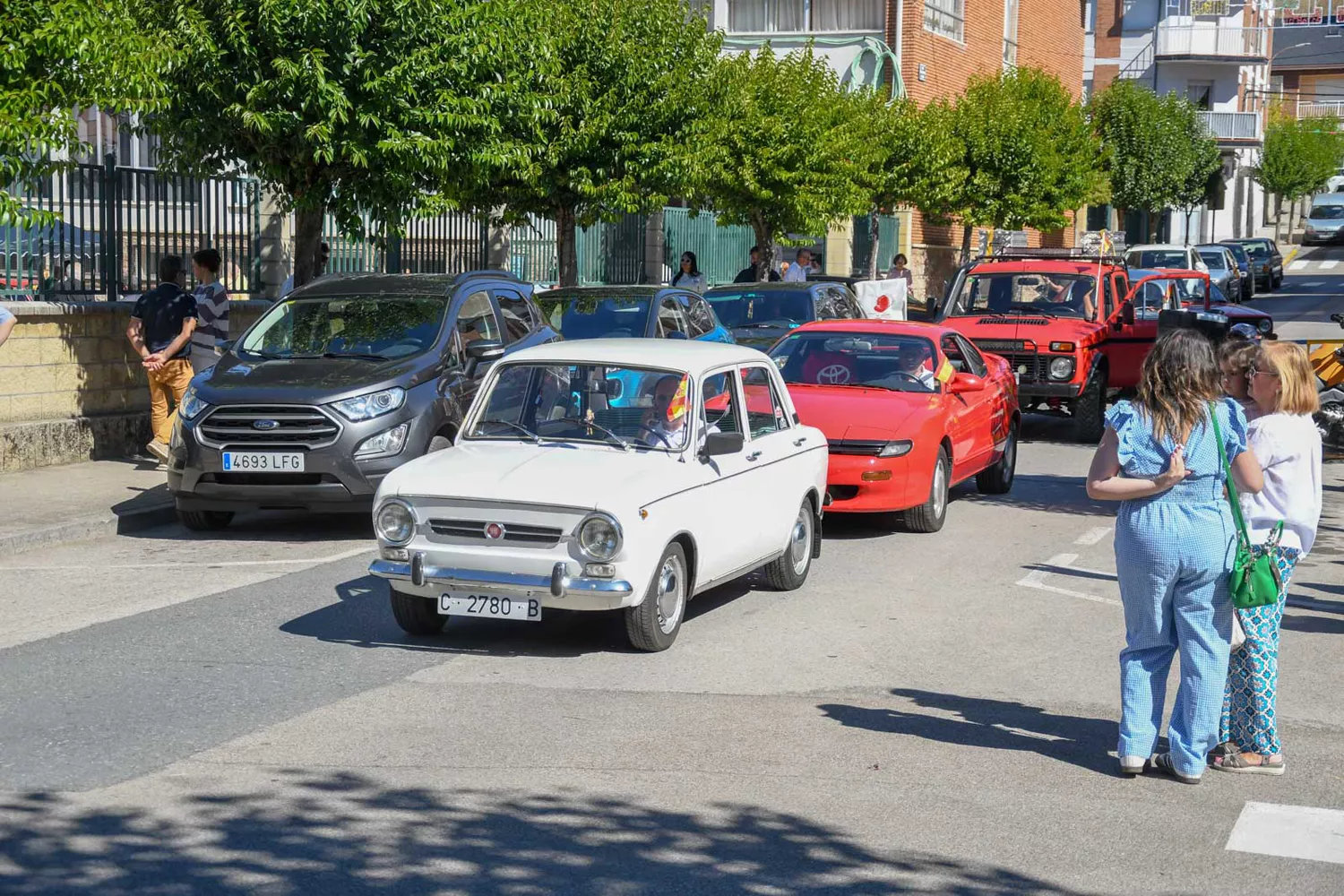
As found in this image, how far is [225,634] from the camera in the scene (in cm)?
879

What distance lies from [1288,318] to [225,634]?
1586 inches

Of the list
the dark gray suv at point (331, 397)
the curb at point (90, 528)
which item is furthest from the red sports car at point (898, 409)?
the curb at point (90, 528)

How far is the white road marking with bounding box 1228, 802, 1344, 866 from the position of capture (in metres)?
5.68

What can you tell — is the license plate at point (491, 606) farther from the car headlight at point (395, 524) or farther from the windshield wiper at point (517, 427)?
the windshield wiper at point (517, 427)

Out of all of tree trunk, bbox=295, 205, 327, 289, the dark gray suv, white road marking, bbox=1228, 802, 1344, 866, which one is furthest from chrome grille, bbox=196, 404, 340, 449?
white road marking, bbox=1228, 802, 1344, 866

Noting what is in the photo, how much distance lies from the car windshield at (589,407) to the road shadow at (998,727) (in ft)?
6.71

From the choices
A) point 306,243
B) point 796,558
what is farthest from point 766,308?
point 796,558

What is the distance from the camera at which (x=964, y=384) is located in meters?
13.2

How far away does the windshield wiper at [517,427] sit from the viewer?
29.5 ft

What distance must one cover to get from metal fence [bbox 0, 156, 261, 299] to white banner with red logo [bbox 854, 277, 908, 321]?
9.13 m

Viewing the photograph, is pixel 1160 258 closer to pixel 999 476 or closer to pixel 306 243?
pixel 999 476

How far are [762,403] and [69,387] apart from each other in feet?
28.3

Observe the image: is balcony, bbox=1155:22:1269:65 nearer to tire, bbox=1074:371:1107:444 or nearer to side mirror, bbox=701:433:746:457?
tire, bbox=1074:371:1107:444

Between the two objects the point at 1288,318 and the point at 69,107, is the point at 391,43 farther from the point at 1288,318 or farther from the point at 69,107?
the point at 1288,318
